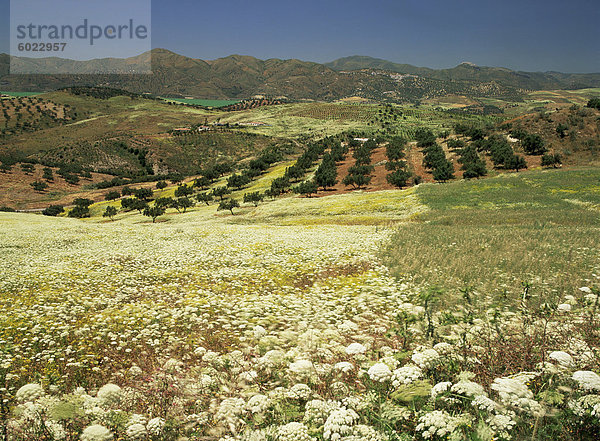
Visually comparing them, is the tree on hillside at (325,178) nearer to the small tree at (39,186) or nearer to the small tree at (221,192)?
the small tree at (221,192)

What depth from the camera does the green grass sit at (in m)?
11.5

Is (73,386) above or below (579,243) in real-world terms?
below

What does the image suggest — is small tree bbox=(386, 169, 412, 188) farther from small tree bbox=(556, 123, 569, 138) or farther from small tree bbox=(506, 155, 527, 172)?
small tree bbox=(556, 123, 569, 138)

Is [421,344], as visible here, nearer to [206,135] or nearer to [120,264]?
[120,264]

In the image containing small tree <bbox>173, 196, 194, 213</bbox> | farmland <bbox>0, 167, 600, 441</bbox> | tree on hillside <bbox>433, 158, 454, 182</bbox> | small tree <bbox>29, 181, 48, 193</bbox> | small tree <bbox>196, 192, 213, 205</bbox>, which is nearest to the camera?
farmland <bbox>0, 167, 600, 441</bbox>

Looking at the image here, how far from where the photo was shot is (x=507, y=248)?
16.0 meters

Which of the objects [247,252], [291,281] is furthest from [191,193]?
[291,281]

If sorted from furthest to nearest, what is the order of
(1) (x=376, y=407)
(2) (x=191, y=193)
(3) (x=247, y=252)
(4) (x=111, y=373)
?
(2) (x=191, y=193) → (3) (x=247, y=252) → (4) (x=111, y=373) → (1) (x=376, y=407)

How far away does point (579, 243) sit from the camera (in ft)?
53.4

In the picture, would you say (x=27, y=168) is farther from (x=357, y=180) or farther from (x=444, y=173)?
(x=444, y=173)

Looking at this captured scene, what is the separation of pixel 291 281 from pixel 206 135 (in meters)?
174

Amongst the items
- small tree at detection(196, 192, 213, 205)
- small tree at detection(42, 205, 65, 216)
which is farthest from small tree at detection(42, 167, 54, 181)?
small tree at detection(196, 192, 213, 205)

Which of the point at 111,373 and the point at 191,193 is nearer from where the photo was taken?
the point at 111,373

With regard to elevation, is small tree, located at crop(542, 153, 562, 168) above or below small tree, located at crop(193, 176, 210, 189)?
above
